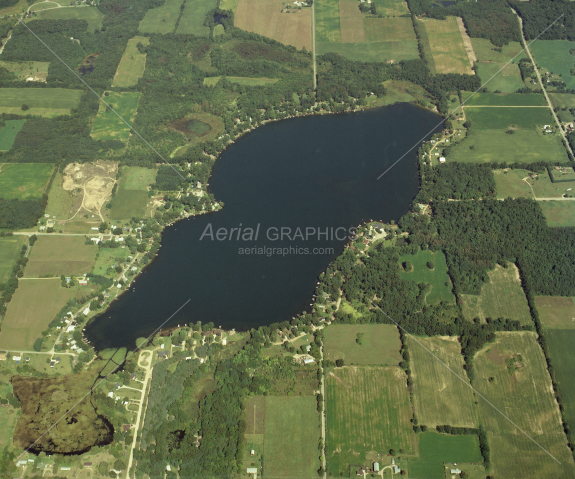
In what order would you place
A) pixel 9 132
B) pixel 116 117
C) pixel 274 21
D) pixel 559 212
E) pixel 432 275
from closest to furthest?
pixel 432 275, pixel 559 212, pixel 9 132, pixel 116 117, pixel 274 21

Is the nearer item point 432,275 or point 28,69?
point 432,275

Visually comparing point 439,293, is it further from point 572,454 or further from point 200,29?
point 200,29

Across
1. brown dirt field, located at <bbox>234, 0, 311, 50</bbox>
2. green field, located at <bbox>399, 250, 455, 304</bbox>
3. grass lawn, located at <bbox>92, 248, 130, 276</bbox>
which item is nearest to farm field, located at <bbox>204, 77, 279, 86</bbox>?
brown dirt field, located at <bbox>234, 0, 311, 50</bbox>

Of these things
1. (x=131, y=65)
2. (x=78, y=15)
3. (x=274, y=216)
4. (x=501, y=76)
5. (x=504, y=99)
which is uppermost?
(x=78, y=15)

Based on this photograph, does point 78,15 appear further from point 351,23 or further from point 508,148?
point 508,148

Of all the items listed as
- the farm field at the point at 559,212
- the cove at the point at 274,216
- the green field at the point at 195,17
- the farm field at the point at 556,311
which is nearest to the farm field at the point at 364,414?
the cove at the point at 274,216

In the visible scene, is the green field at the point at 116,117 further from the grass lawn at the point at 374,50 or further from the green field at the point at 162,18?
the grass lawn at the point at 374,50

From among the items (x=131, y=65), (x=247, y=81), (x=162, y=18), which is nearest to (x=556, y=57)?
(x=247, y=81)

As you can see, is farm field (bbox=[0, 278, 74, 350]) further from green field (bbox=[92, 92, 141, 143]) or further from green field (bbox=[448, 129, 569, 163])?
green field (bbox=[448, 129, 569, 163])
